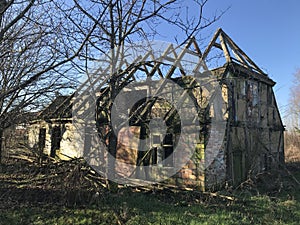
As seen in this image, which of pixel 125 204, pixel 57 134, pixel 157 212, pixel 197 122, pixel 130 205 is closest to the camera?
pixel 157 212

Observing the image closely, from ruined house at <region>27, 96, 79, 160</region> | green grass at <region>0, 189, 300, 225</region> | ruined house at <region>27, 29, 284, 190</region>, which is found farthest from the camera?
ruined house at <region>27, 96, 79, 160</region>

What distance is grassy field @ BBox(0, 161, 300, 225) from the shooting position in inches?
223

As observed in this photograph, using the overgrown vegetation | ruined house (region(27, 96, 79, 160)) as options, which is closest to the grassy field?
the overgrown vegetation

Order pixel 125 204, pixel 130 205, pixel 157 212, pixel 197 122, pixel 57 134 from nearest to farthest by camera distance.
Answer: pixel 157 212 → pixel 125 204 → pixel 130 205 → pixel 197 122 → pixel 57 134

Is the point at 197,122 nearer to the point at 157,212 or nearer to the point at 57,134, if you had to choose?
the point at 157,212

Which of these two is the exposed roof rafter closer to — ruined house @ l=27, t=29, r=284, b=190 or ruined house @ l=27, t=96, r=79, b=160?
ruined house @ l=27, t=29, r=284, b=190

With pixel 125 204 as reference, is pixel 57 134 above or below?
above

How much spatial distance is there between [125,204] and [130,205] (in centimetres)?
18

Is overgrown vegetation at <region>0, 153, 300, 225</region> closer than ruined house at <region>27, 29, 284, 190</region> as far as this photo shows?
Yes

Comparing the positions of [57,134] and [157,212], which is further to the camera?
[57,134]

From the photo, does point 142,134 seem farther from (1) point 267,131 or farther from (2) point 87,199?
(1) point 267,131

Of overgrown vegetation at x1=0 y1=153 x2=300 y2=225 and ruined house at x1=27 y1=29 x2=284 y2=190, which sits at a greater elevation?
ruined house at x1=27 y1=29 x2=284 y2=190

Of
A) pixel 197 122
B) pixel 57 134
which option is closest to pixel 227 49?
pixel 197 122

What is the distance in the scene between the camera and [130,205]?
6602 millimetres
